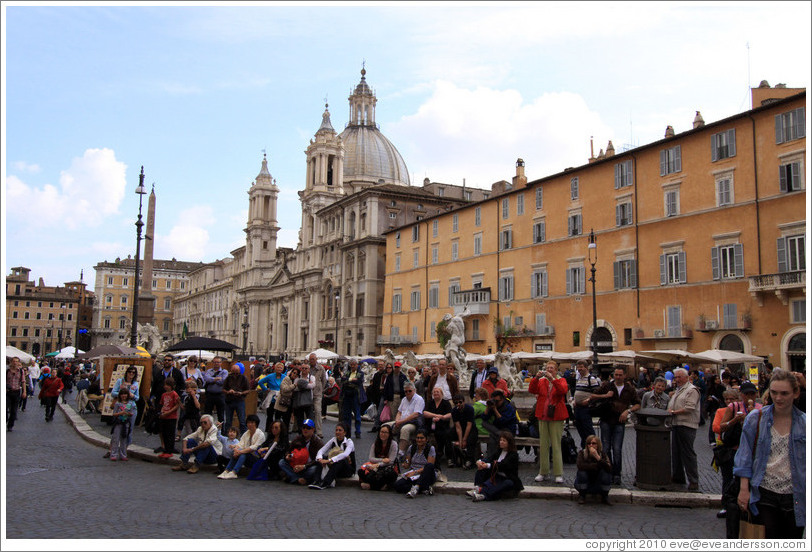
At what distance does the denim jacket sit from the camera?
192 inches

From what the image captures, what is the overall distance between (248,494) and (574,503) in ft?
14.2

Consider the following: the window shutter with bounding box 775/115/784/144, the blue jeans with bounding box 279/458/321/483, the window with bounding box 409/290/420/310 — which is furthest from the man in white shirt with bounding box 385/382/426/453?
the window with bounding box 409/290/420/310

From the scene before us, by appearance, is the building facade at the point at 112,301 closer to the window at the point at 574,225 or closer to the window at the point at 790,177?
the window at the point at 574,225

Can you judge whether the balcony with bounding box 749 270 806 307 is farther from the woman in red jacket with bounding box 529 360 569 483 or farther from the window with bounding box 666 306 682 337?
the woman in red jacket with bounding box 529 360 569 483

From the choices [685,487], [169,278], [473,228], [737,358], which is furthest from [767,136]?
[169,278]

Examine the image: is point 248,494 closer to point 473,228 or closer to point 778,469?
point 778,469

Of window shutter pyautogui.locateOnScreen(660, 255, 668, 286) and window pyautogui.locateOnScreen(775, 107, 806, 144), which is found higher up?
window pyautogui.locateOnScreen(775, 107, 806, 144)

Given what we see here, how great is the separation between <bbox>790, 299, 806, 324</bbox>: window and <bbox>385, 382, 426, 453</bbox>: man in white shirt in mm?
22286

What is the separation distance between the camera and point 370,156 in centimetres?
9150

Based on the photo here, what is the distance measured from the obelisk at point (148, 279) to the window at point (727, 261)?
994 inches

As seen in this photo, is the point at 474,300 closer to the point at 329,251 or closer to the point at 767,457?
the point at 329,251

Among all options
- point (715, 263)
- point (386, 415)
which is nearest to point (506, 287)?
point (715, 263)

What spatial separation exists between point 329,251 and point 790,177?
166 ft

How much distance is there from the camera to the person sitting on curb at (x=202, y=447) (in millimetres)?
11656
